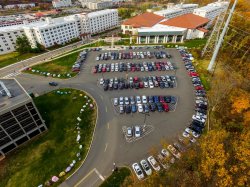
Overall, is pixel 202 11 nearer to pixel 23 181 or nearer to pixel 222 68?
pixel 222 68

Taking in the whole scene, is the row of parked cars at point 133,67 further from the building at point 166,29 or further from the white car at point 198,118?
the white car at point 198,118

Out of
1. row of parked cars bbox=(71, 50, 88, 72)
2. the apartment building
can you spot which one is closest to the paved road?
row of parked cars bbox=(71, 50, 88, 72)

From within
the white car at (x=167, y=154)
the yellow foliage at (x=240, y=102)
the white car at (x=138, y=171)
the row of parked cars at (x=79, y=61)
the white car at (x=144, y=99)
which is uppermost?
the yellow foliage at (x=240, y=102)

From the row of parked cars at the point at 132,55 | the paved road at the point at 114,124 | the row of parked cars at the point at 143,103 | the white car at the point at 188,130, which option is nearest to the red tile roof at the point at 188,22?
the row of parked cars at the point at 132,55

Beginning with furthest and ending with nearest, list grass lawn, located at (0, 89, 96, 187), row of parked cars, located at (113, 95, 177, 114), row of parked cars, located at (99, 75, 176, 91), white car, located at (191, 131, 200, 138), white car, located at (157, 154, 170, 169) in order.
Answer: row of parked cars, located at (99, 75, 176, 91), row of parked cars, located at (113, 95, 177, 114), white car, located at (191, 131, 200, 138), grass lawn, located at (0, 89, 96, 187), white car, located at (157, 154, 170, 169)

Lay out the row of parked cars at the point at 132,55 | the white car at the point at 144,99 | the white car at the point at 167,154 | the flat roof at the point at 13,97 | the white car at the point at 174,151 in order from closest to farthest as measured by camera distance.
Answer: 1. the white car at the point at 167,154
2. the white car at the point at 174,151
3. the flat roof at the point at 13,97
4. the white car at the point at 144,99
5. the row of parked cars at the point at 132,55

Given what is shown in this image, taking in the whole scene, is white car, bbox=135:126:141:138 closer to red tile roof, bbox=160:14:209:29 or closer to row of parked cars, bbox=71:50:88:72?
row of parked cars, bbox=71:50:88:72
